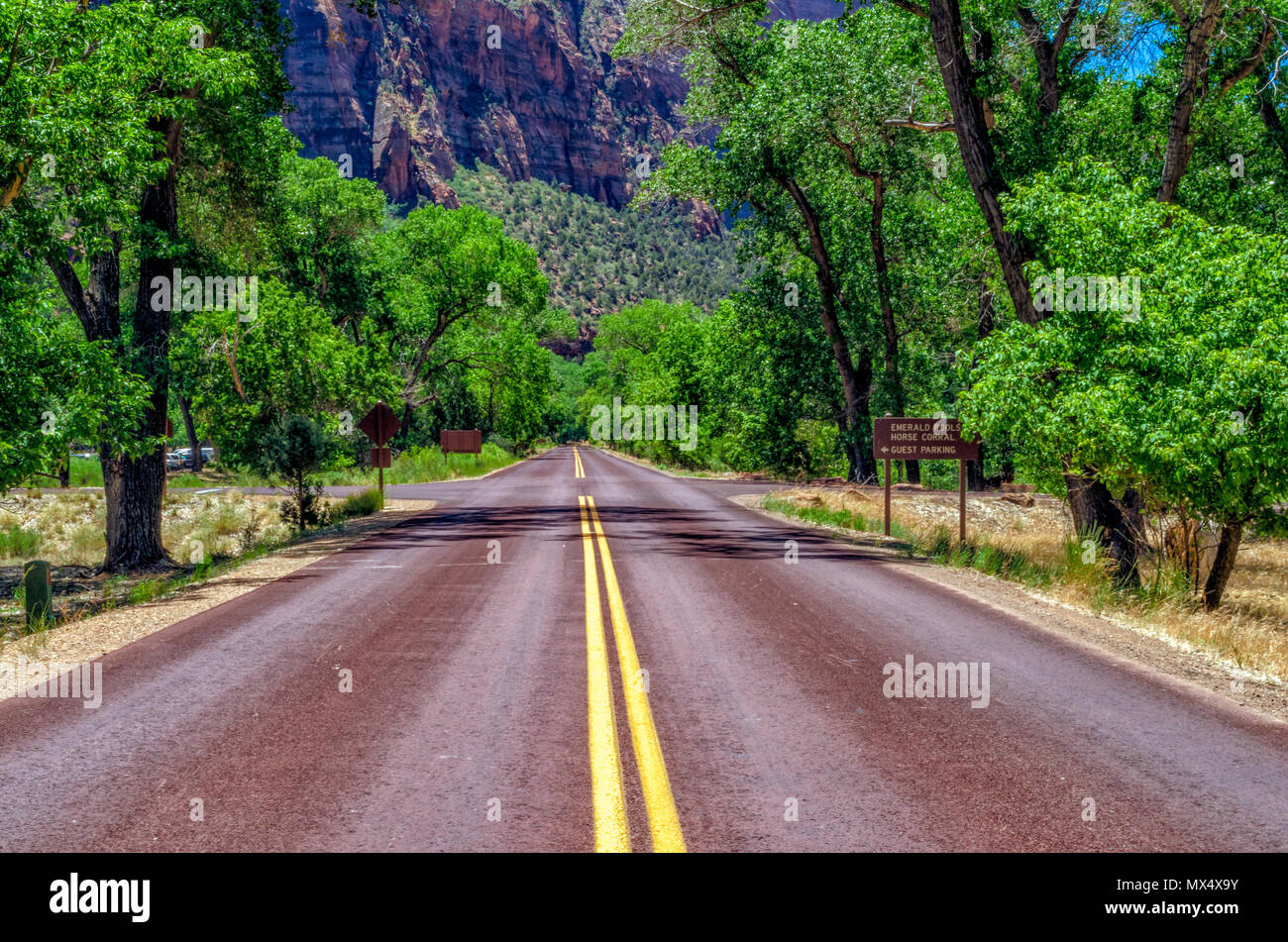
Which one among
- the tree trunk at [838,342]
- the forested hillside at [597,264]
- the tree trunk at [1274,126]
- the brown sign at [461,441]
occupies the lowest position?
the brown sign at [461,441]

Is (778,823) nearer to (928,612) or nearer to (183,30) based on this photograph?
(928,612)

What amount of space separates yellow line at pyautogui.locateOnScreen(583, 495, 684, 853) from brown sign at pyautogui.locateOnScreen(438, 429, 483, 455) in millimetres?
55205

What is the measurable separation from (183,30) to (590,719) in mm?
12502

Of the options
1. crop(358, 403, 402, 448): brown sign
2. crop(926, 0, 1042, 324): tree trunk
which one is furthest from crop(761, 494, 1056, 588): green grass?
crop(358, 403, 402, 448): brown sign

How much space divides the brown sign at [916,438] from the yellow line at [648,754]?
9.57m

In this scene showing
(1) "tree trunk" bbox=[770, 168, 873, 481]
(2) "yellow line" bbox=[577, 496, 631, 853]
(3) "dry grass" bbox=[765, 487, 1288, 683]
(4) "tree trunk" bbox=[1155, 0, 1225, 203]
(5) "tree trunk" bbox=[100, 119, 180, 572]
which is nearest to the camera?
(2) "yellow line" bbox=[577, 496, 631, 853]

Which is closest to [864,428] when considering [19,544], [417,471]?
[417,471]

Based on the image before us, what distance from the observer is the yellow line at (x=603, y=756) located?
164 inches

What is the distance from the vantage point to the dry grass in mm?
9273

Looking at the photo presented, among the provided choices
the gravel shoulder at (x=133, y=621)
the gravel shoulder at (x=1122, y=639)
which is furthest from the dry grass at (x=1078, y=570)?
the gravel shoulder at (x=133, y=621)

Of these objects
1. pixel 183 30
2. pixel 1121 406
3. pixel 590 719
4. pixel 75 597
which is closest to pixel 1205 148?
pixel 1121 406

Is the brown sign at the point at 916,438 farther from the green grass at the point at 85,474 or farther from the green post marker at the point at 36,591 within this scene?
the green grass at the point at 85,474

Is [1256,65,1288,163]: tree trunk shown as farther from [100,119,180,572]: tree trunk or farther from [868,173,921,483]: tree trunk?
[100,119,180,572]: tree trunk

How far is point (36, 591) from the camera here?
10234 millimetres
